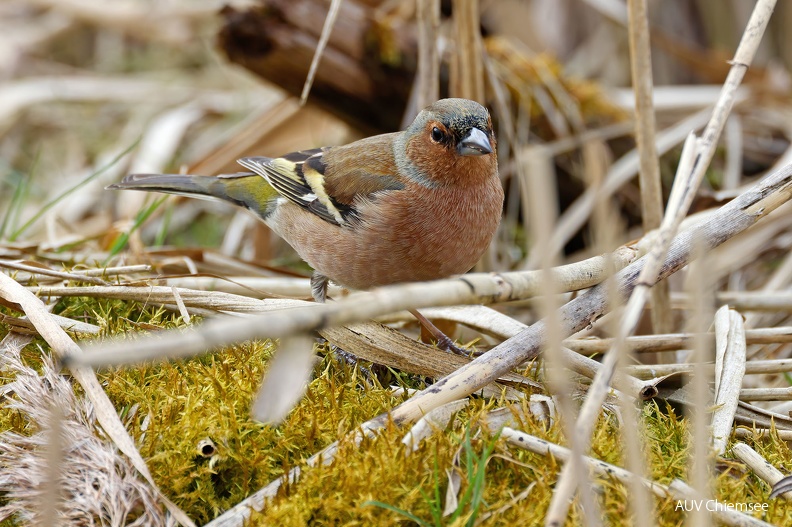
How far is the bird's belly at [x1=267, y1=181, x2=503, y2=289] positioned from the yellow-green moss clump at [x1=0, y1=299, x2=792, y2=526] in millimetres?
700

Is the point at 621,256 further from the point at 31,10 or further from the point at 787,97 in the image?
the point at 31,10

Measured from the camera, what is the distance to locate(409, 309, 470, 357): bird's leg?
9.73ft

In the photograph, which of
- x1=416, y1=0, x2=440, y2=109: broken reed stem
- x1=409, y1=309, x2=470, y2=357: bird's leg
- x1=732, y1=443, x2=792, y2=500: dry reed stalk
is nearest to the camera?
x1=732, y1=443, x2=792, y2=500: dry reed stalk

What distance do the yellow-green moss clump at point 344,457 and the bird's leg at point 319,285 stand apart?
1021 millimetres

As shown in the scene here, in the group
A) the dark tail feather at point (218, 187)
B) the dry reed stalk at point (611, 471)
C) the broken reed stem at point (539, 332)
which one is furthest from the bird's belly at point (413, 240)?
the dry reed stalk at point (611, 471)

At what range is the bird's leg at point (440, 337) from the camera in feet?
9.73

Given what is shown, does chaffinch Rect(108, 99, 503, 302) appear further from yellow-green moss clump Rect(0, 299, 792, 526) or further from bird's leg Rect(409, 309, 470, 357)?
yellow-green moss clump Rect(0, 299, 792, 526)

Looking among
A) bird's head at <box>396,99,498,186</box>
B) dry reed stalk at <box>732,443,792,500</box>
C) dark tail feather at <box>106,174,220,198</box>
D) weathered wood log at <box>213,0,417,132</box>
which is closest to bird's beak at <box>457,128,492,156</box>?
bird's head at <box>396,99,498,186</box>

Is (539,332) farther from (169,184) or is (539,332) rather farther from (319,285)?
(169,184)

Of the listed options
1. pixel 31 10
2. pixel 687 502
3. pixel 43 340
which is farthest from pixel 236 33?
pixel 31 10

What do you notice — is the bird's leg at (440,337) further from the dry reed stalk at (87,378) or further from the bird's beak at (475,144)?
the dry reed stalk at (87,378)

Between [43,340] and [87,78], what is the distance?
222 inches

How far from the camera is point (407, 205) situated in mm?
3154

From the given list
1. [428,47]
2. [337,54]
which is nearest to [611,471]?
[428,47]
